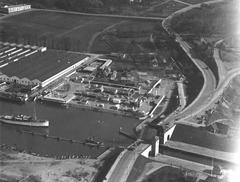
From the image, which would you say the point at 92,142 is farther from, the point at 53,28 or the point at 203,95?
the point at 53,28

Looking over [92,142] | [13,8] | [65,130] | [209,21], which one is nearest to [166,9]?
[209,21]

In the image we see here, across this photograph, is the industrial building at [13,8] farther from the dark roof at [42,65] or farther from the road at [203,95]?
the road at [203,95]

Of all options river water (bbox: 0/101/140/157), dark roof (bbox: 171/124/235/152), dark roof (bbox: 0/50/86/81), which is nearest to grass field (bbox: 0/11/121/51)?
dark roof (bbox: 0/50/86/81)

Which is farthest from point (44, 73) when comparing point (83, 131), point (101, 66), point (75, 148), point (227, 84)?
point (227, 84)

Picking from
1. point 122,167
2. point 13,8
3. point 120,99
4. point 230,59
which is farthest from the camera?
point 13,8

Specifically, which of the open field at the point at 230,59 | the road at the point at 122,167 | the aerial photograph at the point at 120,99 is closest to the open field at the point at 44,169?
the aerial photograph at the point at 120,99

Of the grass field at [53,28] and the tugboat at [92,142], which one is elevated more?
the grass field at [53,28]

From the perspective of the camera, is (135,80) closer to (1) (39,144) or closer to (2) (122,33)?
(1) (39,144)

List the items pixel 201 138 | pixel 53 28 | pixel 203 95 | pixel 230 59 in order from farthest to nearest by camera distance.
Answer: pixel 53 28 < pixel 230 59 < pixel 203 95 < pixel 201 138
